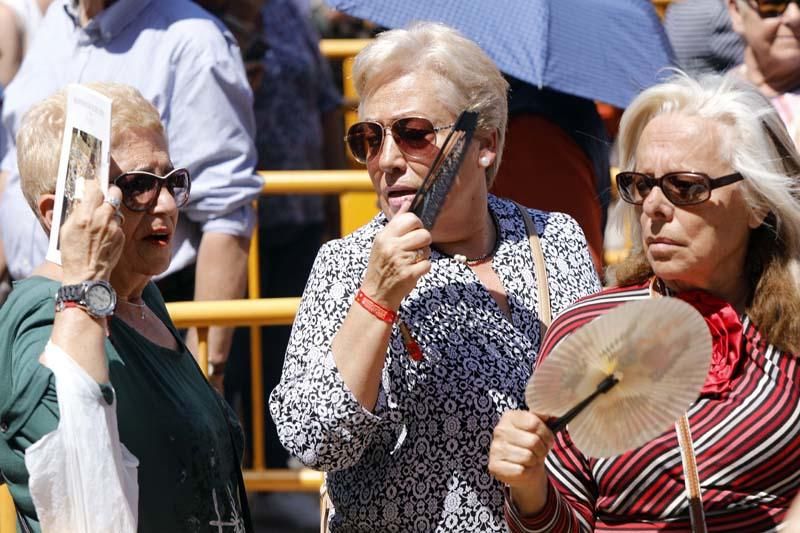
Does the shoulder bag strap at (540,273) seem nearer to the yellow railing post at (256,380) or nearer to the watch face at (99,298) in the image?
Result: the watch face at (99,298)

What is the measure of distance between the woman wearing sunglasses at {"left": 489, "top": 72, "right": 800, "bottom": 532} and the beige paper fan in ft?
0.39

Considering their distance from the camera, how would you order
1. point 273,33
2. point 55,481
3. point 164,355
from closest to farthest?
point 55,481, point 164,355, point 273,33

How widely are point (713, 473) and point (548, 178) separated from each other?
169 cm

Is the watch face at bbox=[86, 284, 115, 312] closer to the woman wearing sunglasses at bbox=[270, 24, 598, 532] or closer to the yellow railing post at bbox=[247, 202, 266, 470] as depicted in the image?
the woman wearing sunglasses at bbox=[270, 24, 598, 532]

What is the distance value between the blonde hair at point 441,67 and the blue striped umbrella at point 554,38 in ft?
3.30

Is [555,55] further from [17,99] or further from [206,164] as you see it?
[17,99]

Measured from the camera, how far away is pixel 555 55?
4.84 m

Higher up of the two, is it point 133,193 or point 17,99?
point 133,193

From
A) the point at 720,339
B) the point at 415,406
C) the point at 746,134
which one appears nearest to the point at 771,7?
the point at 746,134

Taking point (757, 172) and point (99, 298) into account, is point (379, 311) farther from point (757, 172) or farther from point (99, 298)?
point (757, 172)

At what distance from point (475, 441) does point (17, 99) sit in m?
2.39

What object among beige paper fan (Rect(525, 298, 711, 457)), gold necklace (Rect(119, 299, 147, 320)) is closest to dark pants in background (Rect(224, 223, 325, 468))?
gold necklace (Rect(119, 299, 147, 320))

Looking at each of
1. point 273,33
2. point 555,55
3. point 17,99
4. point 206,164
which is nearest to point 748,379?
point 555,55

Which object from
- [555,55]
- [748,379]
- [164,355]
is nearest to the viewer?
[748,379]
